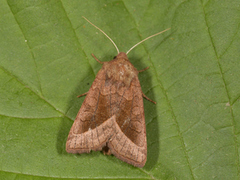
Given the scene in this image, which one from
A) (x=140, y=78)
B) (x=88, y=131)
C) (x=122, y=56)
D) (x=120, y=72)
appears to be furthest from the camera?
(x=140, y=78)

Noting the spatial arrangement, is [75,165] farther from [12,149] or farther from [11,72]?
[11,72]

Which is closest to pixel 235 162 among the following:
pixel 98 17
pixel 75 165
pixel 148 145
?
pixel 148 145

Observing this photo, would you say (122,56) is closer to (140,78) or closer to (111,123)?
(140,78)

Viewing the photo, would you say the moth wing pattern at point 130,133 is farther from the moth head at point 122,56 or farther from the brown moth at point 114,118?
the moth head at point 122,56

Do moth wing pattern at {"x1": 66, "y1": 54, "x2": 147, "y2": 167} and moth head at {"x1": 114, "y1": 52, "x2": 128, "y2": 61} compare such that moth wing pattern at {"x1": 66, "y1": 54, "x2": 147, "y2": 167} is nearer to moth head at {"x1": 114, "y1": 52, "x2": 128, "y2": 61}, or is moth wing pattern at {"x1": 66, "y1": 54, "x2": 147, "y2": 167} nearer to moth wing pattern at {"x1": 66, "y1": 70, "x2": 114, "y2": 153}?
moth wing pattern at {"x1": 66, "y1": 70, "x2": 114, "y2": 153}

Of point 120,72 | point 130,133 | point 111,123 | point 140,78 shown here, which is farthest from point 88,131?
point 140,78

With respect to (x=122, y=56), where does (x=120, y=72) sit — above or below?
below

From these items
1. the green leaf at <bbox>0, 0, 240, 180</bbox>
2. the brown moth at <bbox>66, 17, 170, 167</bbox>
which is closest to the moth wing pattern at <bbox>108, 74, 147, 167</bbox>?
the brown moth at <bbox>66, 17, 170, 167</bbox>
